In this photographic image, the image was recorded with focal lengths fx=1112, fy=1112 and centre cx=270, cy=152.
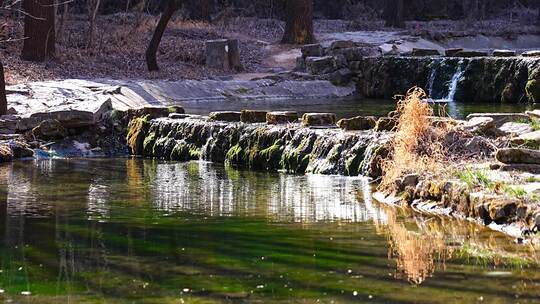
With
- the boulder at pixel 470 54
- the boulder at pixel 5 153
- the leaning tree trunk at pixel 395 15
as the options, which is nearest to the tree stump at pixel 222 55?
the boulder at pixel 470 54

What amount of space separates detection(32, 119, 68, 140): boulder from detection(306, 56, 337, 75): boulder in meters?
14.6

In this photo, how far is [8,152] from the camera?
19797 mm

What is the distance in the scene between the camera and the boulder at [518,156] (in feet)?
41.6

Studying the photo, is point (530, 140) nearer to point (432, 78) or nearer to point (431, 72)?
point (432, 78)

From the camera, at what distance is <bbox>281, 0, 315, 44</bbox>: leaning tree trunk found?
133 feet

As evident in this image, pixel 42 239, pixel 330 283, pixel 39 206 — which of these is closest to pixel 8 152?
pixel 39 206

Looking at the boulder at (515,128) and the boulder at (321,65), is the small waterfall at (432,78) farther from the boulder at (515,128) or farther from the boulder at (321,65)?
the boulder at (515,128)

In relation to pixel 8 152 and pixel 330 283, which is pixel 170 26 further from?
pixel 330 283

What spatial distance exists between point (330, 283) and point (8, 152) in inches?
485

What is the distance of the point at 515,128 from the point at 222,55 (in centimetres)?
2016

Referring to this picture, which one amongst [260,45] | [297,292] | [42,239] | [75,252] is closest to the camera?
[297,292]

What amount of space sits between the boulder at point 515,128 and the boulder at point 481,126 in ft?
0.59

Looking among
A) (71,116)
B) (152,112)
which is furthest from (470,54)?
(71,116)

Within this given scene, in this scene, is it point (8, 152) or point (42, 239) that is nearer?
point (42, 239)
